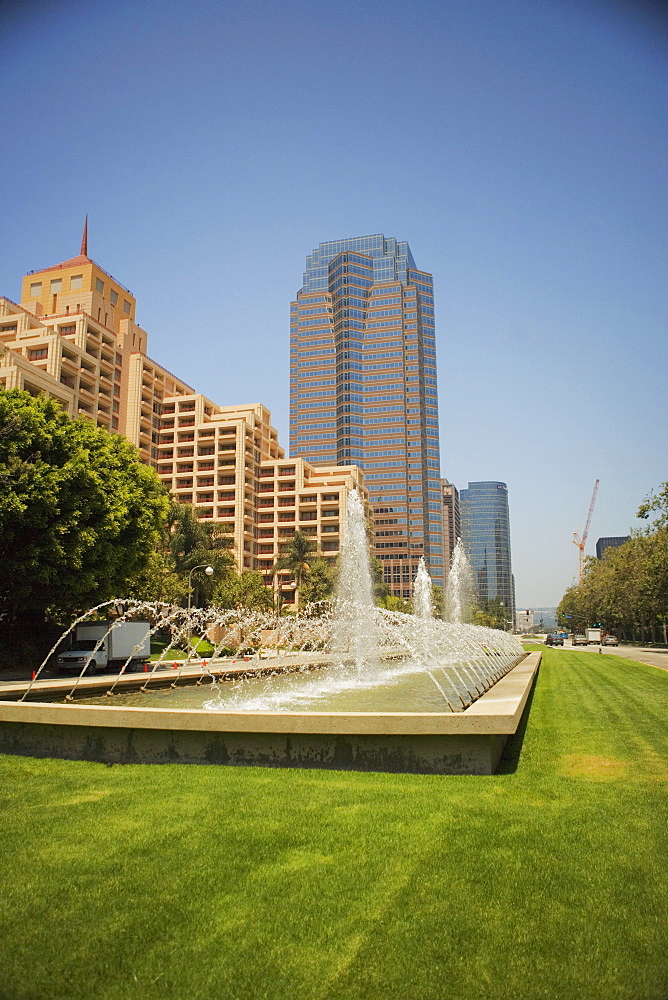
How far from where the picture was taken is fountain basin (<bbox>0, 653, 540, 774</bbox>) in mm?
7660

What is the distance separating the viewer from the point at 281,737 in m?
8.01

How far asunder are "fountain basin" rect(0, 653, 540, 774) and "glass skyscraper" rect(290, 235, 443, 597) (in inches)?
5196

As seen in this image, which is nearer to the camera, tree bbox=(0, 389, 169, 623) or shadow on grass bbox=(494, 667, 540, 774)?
shadow on grass bbox=(494, 667, 540, 774)

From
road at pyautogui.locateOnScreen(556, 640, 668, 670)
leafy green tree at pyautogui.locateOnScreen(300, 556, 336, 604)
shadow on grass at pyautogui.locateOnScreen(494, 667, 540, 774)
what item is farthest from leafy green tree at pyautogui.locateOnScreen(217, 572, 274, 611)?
shadow on grass at pyautogui.locateOnScreen(494, 667, 540, 774)

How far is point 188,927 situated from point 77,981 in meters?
0.71

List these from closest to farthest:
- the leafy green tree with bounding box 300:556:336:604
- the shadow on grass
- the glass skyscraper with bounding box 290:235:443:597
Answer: the shadow on grass → the leafy green tree with bounding box 300:556:336:604 → the glass skyscraper with bounding box 290:235:443:597

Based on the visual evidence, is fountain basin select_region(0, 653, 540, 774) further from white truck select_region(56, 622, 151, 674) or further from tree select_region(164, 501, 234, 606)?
tree select_region(164, 501, 234, 606)

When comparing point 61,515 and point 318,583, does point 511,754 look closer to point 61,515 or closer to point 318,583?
point 61,515

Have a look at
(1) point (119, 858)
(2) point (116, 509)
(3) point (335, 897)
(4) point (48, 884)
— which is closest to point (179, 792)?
→ (1) point (119, 858)

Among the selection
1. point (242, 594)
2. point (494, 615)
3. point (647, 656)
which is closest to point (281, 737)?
point (647, 656)

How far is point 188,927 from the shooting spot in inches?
165

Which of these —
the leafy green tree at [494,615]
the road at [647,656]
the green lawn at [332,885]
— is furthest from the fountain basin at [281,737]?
the leafy green tree at [494,615]

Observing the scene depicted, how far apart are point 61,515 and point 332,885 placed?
81.7ft

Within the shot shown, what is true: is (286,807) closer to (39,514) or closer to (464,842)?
(464,842)
